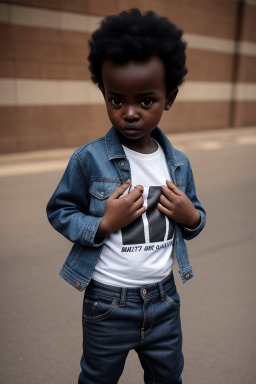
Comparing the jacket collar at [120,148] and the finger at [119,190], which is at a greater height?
the jacket collar at [120,148]

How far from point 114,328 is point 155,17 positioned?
1.09 m

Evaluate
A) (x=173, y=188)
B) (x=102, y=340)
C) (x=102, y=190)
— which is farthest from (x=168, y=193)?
(x=102, y=340)

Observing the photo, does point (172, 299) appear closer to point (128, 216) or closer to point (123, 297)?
point (123, 297)

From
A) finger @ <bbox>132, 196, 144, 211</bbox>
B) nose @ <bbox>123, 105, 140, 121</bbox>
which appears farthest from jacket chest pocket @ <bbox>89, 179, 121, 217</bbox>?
nose @ <bbox>123, 105, 140, 121</bbox>

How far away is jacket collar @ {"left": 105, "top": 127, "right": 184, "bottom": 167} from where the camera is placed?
1.36 metres

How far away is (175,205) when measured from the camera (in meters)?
1.36

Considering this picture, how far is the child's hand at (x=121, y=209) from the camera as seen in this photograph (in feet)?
4.18

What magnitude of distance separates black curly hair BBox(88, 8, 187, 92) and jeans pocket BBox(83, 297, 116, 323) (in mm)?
799

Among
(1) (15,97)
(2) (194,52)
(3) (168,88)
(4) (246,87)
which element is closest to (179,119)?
(2) (194,52)

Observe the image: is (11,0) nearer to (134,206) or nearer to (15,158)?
(15,158)

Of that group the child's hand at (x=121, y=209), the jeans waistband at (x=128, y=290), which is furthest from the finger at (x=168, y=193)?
the jeans waistband at (x=128, y=290)

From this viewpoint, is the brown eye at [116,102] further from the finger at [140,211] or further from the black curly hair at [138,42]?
the finger at [140,211]

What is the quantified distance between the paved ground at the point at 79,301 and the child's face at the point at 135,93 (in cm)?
154

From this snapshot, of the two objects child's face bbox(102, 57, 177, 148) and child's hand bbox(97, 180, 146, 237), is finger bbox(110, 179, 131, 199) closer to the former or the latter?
child's hand bbox(97, 180, 146, 237)
